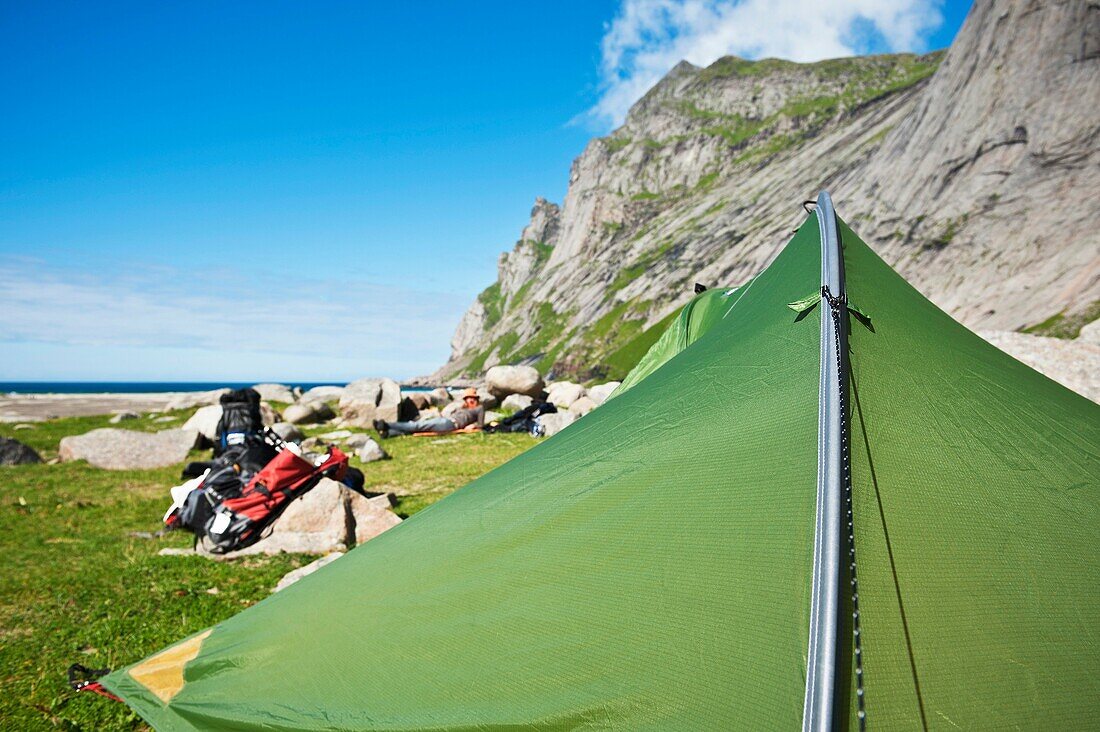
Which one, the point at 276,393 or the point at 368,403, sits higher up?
the point at 276,393

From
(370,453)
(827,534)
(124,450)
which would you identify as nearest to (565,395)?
(370,453)

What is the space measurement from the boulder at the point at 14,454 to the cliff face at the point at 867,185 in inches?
1852

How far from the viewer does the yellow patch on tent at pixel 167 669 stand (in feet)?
11.6

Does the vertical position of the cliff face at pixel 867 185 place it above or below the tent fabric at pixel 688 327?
above

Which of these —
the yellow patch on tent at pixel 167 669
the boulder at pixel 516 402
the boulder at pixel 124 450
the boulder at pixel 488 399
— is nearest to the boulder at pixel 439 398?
the boulder at pixel 488 399

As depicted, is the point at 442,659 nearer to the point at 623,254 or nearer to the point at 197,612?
the point at 197,612

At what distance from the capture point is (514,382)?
2533cm

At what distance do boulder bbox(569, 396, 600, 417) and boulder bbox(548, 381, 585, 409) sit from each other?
85 centimetres

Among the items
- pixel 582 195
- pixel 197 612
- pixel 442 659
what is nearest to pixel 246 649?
pixel 442 659

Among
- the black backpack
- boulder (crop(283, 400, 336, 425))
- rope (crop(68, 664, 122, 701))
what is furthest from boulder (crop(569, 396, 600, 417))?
rope (crop(68, 664, 122, 701))

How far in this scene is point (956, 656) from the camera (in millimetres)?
2043

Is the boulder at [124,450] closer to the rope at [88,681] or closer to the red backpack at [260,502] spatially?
the red backpack at [260,502]

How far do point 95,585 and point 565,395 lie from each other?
19.4 m

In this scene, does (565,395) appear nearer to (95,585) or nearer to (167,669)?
(95,585)
